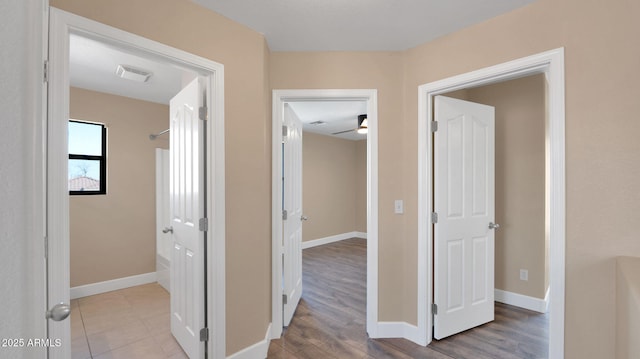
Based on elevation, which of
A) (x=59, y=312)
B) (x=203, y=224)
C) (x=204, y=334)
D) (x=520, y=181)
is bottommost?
(x=204, y=334)

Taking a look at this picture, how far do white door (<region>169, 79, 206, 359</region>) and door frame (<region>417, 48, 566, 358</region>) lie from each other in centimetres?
171

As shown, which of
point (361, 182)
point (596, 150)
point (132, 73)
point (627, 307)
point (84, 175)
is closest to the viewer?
point (627, 307)

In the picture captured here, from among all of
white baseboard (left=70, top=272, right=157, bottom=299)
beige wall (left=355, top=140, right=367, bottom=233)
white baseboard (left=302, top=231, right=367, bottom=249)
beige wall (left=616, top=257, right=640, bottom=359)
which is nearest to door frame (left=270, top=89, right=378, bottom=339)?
beige wall (left=616, top=257, right=640, bottom=359)

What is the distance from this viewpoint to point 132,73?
279 centimetres

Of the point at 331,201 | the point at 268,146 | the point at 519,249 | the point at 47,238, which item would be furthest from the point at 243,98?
the point at 331,201

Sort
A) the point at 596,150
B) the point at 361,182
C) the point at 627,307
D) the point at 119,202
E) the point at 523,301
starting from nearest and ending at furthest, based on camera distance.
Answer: the point at 627,307
the point at 596,150
the point at 523,301
the point at 119,202
the point at 361,182

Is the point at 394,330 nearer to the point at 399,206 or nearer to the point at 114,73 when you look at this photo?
the point at 399,206

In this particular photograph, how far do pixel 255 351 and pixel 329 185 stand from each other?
471 cm

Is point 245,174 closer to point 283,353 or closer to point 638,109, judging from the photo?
point 283,353

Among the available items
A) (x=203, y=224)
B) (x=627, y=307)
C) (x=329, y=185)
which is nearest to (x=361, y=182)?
(x=329, y=185)

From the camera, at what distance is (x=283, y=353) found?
7.18 ft

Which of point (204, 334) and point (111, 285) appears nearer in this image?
point (204, 334)

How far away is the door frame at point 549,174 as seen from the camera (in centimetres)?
166

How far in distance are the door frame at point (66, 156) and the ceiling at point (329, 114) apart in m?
1.53
